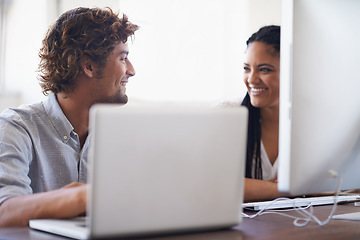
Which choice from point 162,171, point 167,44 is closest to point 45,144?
point 162,171

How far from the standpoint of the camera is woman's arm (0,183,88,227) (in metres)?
0.86

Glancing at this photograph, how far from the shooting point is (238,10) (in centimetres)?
364

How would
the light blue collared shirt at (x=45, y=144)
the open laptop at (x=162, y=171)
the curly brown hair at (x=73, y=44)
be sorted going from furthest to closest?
the curly brown hair at (x=73, y=44) < the light blue collared shirt at (x=45, y=144) < the open laptop at (x=162, y=171)

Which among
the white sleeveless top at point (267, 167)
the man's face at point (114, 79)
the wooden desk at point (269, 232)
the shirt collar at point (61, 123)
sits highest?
the man's face at point (114, 79)

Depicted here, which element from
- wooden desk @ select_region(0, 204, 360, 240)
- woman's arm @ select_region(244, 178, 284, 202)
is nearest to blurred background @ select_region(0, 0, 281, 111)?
woman's arm @ select_region(244, 178, 284, 202)

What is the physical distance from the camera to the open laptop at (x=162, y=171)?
0.69 meters

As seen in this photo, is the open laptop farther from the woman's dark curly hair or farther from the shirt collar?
the woman's dark curly hair

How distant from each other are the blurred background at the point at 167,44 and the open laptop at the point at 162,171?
2504 millimetres

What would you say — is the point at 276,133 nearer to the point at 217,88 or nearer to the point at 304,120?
the point at 304,120

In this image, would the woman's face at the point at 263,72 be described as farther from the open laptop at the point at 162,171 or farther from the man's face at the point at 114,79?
the open laptop at the point at 162,171

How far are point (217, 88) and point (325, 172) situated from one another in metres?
2.69

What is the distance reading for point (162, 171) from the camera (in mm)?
734

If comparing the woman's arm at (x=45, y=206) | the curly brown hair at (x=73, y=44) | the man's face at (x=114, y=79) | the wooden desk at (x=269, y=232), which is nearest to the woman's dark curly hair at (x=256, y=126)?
the man's face at (x=114, y=79)

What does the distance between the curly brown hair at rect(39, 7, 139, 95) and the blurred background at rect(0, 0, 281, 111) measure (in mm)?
1189
